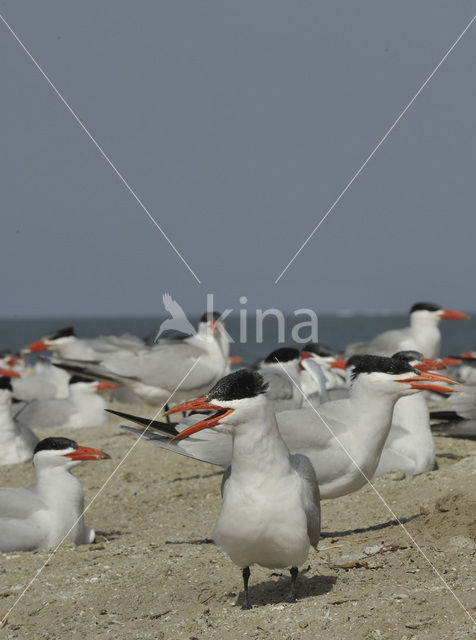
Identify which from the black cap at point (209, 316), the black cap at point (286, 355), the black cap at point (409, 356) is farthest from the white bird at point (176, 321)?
the black cap at point (409, 356)

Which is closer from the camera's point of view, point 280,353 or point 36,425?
point 280,353

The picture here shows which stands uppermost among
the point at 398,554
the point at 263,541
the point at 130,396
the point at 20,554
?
the point at 263,541

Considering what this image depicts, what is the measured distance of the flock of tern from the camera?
354 cm

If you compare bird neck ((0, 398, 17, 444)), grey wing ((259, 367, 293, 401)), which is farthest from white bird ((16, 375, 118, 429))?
grey wing ((259, 367, 293, 401))

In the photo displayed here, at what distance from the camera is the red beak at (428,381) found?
452 cm

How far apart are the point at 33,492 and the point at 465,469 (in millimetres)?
2779

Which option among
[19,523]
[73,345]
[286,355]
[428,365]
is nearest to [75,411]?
[73,345]

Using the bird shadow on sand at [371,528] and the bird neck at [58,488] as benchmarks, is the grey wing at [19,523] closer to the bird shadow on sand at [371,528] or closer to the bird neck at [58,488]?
the bird neck at [58,488]

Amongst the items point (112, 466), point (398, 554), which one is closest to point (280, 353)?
point (112, 466)

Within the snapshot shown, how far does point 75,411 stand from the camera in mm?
10492

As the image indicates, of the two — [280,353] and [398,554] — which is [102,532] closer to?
[398,554]

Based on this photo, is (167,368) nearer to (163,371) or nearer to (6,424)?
(163,371)

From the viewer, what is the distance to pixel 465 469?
591 centimetres

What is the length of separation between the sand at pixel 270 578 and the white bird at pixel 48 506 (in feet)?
0.46
